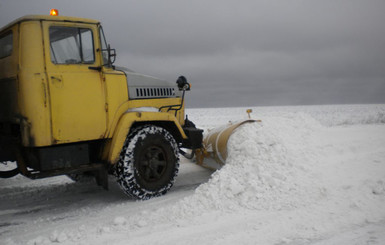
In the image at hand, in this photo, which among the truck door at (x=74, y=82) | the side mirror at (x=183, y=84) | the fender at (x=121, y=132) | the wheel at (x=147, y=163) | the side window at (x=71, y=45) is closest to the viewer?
the truck door at (x=74, y=82)

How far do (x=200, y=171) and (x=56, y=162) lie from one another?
3.42 meters

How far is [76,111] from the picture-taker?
4.09m

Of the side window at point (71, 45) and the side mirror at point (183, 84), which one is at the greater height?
the side window at point (71, 45)

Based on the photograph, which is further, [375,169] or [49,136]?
[375,169]

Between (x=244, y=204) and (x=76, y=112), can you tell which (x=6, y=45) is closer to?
(x=76, y=112)

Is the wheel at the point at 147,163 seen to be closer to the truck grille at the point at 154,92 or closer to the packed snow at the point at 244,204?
the packed snow at the point at 244,204

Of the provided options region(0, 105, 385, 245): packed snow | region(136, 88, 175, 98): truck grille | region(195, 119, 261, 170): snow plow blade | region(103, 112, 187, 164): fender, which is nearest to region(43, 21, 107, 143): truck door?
region(103, 112, 187, 164): fender

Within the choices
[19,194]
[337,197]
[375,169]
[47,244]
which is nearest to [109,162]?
[47,244]

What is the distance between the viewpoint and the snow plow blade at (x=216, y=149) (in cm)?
583

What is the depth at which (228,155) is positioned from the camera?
540cm

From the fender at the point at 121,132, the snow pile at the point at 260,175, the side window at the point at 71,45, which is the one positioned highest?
the side window at the point at 71,45

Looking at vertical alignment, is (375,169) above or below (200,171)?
above

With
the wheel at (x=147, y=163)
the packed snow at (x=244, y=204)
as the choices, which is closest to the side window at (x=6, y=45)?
the wheel at (x=147, y=163)

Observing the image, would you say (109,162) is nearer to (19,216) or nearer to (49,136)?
(49,136)
